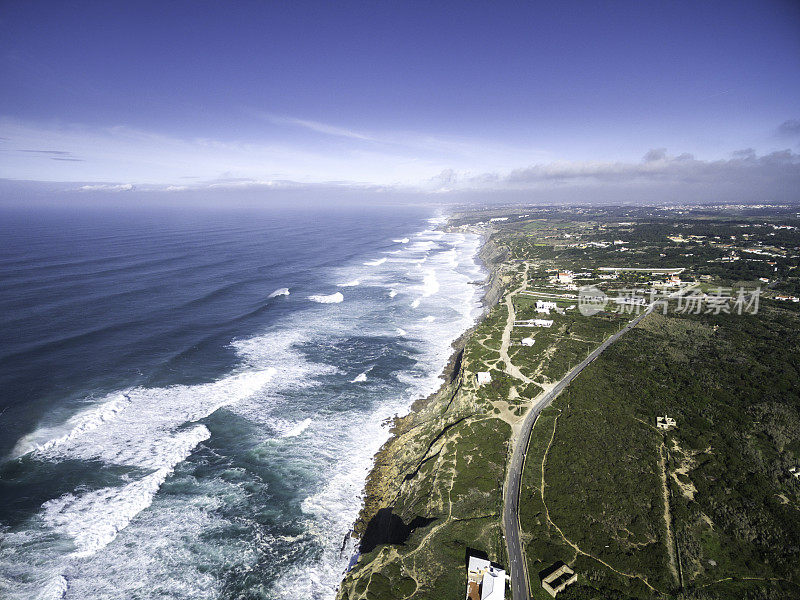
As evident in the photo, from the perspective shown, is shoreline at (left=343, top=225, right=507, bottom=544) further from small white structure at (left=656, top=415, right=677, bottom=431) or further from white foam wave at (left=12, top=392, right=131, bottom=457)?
white foam wave at (left=12, top=392, right=131, bottom=457)

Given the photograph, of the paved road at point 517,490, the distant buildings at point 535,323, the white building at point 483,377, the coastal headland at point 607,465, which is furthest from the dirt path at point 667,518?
the distant buildings at point 535,323

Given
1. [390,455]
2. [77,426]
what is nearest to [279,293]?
[77,426]

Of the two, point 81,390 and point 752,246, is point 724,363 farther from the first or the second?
point 752,246

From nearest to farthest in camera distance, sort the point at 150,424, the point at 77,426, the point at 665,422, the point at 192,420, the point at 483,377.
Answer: the point at 665,422, the point at 77,426, the point at 150,424, the point at 192,420, the point at 483,377

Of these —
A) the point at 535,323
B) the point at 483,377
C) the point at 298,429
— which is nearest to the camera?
the point at 298,429

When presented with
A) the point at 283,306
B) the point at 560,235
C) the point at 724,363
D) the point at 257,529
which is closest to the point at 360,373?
the point at 257,529

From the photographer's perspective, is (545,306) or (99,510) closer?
(99,510)

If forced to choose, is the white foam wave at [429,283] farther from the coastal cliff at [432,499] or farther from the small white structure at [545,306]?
the coastal cliff at [432,499]

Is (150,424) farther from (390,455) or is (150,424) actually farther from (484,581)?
(484,581)
